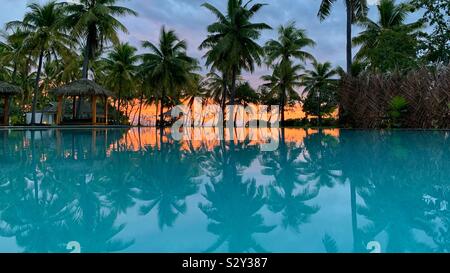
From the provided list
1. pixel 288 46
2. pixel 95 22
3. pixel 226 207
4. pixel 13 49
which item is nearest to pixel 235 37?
pixel 288 46

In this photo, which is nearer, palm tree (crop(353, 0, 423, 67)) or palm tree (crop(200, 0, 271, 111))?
palm tree (crop(200, 0, 271, 111))

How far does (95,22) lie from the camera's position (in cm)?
1970

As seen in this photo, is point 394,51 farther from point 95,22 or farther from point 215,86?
point 95,22

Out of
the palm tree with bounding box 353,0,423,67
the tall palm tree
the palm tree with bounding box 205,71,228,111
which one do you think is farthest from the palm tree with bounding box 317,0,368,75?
the palm tree with bounding box 205,71,228,111

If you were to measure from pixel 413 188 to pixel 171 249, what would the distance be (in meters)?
2.93

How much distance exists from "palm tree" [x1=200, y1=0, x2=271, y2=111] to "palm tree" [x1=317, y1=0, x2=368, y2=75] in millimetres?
3454

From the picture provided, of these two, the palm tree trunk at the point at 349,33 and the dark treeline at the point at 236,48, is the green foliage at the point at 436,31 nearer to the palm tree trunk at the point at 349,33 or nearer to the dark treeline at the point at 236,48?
the dark treeline at the point at 236,48

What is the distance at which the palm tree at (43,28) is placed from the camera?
1952 centimetres

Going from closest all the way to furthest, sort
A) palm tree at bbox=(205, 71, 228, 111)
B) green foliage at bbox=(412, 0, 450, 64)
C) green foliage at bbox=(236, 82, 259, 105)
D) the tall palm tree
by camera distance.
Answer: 1. green foliage at bbox=(412, 0, 450, 64)
2. the tall palm tree
3. green foliage at bbox=(236, 82, 259, 105)
4. palm tree at bbox=(205, 71, 228, 111)

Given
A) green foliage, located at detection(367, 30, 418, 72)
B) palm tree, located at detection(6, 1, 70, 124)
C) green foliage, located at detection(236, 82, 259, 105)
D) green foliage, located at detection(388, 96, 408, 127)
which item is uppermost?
palm tree, located at detection(6, 1, 70, 124)

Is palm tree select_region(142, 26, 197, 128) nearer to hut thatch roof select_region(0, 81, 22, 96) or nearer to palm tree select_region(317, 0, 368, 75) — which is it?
hut thatch roof select_region(0, 81, 22, 96)

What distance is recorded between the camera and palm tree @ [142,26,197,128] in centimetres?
2380
